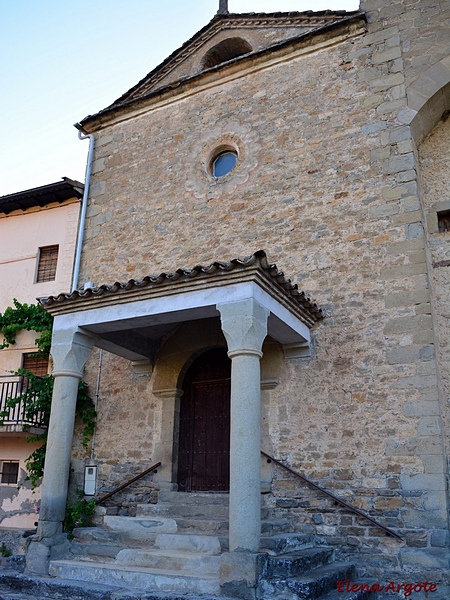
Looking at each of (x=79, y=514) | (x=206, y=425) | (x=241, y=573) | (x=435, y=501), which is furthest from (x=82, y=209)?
(x=435, y=501)

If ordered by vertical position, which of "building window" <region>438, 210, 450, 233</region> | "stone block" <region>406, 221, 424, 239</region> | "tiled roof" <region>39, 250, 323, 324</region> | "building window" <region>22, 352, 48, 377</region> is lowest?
"building window" <region>22, 352, 48, 377</region>

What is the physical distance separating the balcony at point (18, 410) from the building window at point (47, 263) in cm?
205

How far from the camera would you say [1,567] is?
23.4 feet

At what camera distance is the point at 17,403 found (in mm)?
9781

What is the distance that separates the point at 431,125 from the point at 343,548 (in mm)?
6211

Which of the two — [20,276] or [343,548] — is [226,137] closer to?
[20,276]

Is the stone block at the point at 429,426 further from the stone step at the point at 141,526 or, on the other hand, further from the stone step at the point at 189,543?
the stone step at the point at 141,526

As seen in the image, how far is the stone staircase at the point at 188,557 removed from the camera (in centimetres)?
545

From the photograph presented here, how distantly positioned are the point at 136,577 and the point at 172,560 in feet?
1.32

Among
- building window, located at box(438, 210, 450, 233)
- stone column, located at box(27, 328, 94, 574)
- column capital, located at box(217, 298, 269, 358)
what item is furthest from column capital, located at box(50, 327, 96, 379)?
building window, located at box(438, 210, 450, 233)

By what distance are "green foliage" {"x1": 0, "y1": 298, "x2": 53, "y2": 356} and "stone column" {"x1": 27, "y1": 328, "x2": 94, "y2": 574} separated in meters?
2.80

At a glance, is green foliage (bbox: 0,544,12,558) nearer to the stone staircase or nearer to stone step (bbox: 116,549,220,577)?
the stone staircase

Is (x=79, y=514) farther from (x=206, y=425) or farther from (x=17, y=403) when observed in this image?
(x=17, y=403)

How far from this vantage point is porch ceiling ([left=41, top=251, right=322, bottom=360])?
21.0 feet
